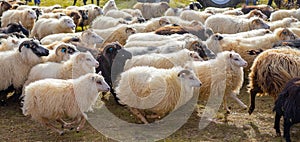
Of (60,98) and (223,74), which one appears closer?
(60,98)

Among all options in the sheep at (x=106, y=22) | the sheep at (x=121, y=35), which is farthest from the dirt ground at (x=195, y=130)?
the sheep at (x=106, y=22)

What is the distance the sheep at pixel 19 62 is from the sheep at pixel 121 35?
108 inches

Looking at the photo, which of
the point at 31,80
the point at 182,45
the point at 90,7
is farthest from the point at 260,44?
the point at 90,7

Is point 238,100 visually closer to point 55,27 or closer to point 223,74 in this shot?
point 223,74

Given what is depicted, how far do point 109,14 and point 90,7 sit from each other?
2909 mm

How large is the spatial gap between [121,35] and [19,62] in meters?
3.23

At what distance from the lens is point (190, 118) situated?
6828 millimetres

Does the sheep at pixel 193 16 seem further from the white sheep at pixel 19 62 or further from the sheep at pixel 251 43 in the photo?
the white sheep at pixel 19 62

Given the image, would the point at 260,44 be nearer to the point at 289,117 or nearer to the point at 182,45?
the point at 182,45

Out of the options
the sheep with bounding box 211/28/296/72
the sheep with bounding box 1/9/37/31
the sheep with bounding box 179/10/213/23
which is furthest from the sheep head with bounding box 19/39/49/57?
the sheep with bounding box 179/10/213/23

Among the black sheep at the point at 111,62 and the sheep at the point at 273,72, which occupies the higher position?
the sheep at the point at 273,72

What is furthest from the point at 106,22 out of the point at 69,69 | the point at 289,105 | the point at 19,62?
the point at 289,105

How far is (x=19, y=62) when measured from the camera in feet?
24.4

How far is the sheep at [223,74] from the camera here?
→ 693 cm
